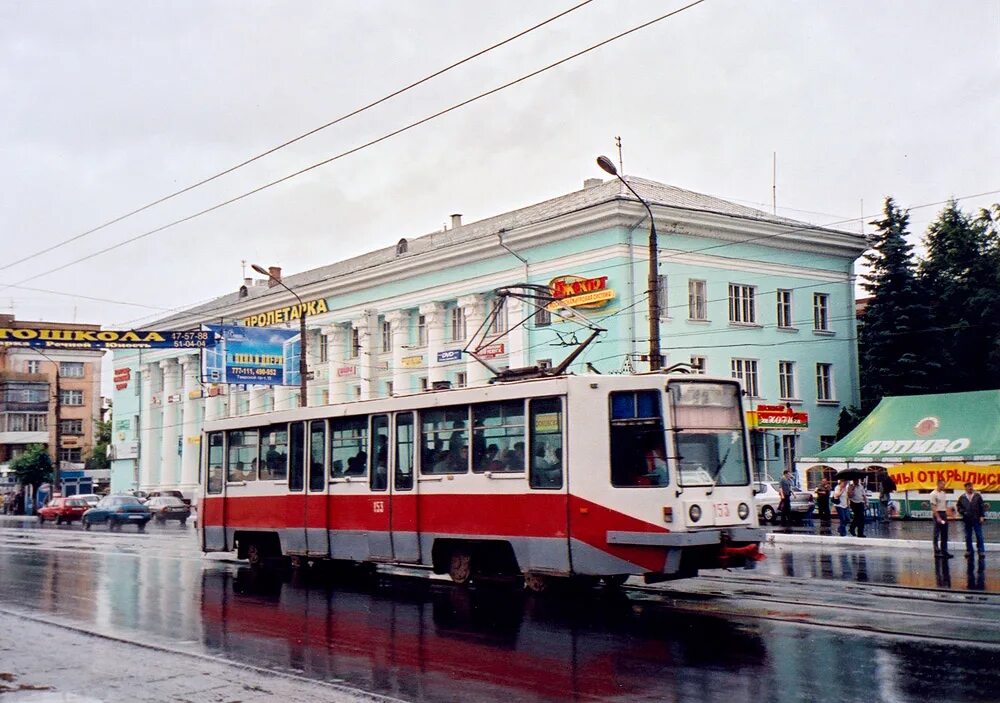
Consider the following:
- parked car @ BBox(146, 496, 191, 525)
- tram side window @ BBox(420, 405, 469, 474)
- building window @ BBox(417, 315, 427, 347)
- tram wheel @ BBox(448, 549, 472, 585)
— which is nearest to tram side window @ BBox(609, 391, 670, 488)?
tram side window @ BBox(420, 405, 469, 474)

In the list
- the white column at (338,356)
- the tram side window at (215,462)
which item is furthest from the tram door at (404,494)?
the white column at (338,356)

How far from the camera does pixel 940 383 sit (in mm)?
43875

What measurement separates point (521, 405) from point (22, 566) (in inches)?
550

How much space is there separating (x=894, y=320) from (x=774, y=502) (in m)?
11.2

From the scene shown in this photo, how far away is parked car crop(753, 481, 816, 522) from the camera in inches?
1451

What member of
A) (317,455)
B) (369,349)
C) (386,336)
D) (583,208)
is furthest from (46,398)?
(317,455)

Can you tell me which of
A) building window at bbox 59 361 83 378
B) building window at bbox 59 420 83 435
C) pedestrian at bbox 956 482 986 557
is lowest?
pedestrian at bbox 956 482 986 557

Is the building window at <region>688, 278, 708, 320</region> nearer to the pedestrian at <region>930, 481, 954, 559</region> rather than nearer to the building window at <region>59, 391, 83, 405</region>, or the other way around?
the pedestrian at <region>930, 481, 954, 559</region>

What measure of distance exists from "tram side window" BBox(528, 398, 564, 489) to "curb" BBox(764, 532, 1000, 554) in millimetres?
13105

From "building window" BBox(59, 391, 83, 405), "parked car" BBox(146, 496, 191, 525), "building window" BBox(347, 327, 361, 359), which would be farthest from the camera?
"building window" BBox(59, 391, 83, 405)

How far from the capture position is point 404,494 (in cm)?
1741

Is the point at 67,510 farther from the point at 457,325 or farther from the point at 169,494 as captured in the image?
the point at 457,325

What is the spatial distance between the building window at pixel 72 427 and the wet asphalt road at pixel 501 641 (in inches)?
3480

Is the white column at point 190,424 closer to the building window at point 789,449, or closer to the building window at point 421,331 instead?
the building window at point 421,331
